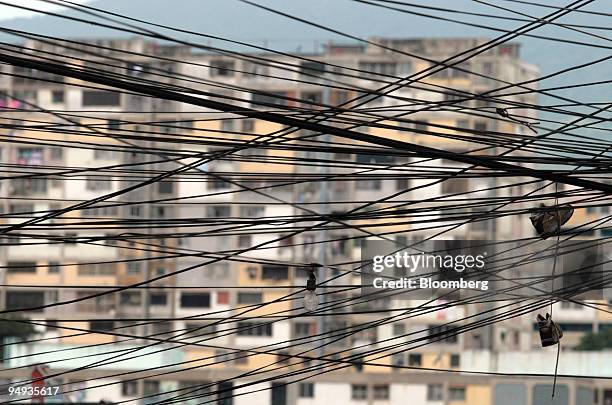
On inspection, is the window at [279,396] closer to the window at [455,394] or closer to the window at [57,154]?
the window at [455,394]

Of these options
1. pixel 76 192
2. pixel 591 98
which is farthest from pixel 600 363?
pixel 591 98

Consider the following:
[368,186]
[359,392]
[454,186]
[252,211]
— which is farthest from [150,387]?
[454,186]

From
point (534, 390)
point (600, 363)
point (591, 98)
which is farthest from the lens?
point (591, 98)

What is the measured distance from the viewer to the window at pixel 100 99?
45.4 m

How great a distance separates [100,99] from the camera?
45.9 m

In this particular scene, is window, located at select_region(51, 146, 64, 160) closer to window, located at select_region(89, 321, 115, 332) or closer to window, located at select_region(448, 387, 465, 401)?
window, located at select_region(89, 321, 115, 332)

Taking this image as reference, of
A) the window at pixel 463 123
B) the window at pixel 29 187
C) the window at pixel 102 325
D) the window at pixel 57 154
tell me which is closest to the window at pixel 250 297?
the window at pixel 102 325

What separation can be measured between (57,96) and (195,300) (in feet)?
28.2

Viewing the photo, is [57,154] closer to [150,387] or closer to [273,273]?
[273,273]

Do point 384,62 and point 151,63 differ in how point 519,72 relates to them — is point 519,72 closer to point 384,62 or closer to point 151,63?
point 384,62

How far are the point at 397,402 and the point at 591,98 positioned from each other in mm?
36670

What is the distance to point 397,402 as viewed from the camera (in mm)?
38312

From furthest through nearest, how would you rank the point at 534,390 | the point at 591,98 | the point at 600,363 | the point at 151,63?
the point at 591,98, the point at 151,63, the point at 600,363, the point at 534,390

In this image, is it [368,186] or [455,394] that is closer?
[455,394]
